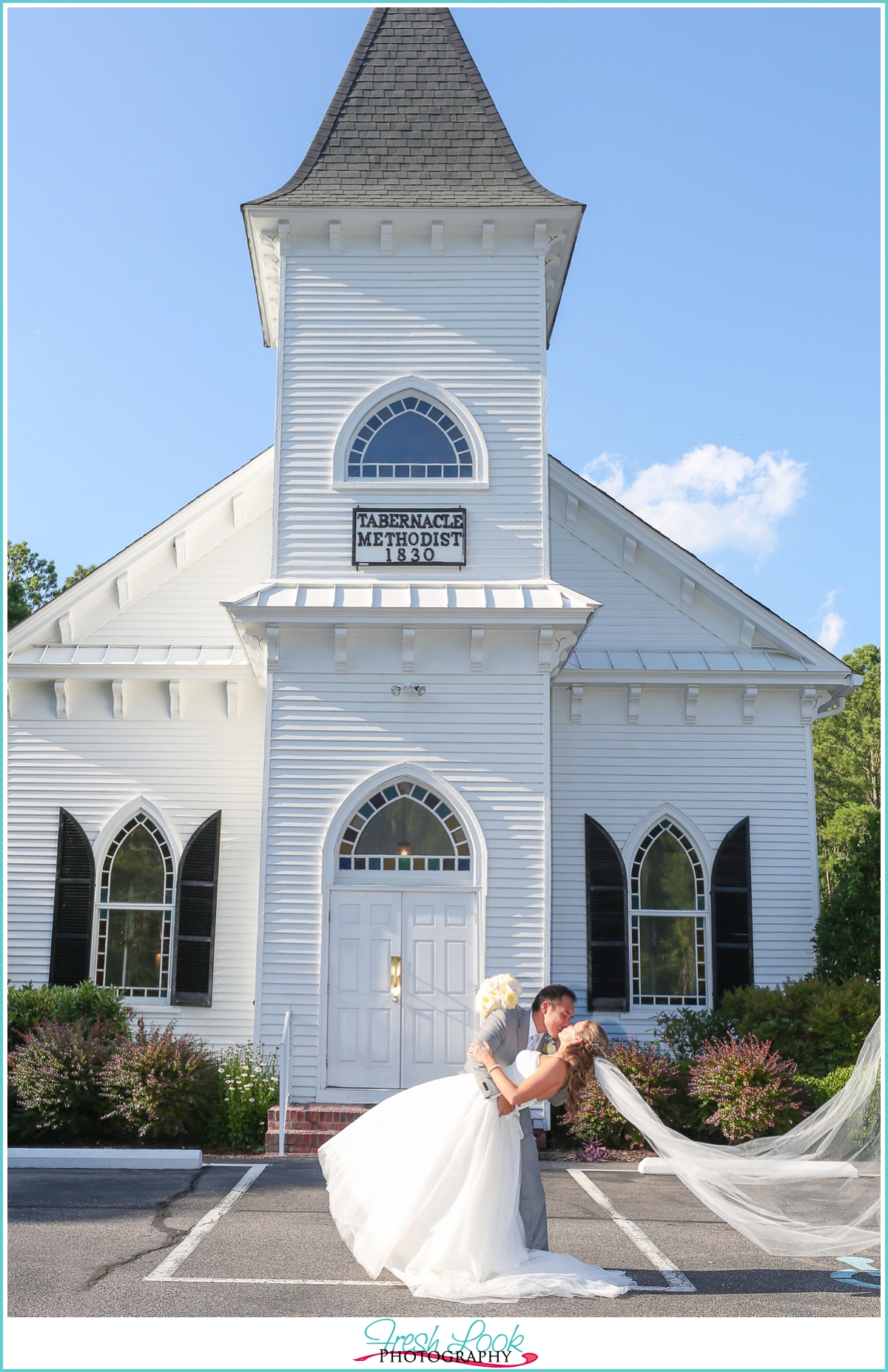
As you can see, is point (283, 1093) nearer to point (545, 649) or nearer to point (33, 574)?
point (545, 649)

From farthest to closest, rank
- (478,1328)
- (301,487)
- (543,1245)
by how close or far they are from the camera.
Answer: (301,487) < (543,1245) < (478,1328)

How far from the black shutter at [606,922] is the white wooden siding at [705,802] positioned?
12 centimetres

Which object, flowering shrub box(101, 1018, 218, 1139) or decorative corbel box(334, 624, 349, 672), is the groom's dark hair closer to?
flowering shrub box(101, 1018, 218, 1139)

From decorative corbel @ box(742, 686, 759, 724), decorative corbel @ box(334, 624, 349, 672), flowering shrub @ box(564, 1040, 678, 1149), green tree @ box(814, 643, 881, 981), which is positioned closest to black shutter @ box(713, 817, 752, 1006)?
decorative corbel @ box(742, 686, 759, 724)

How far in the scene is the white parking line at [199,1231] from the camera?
6.41m

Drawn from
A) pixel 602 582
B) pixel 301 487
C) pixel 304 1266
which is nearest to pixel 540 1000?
pixel 304 1266

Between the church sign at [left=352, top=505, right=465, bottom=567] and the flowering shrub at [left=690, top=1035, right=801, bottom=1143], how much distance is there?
5.76m

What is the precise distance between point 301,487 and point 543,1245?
8607mm

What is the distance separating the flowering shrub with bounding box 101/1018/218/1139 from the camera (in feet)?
35.4

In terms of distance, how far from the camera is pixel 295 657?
40.1ft

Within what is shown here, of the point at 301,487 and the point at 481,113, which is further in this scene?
the point at 481,113

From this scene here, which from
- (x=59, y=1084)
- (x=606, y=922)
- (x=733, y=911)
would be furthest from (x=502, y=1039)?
(x=733, y=911)

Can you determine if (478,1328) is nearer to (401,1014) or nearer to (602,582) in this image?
(401,1014)

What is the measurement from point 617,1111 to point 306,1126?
3.01 m
